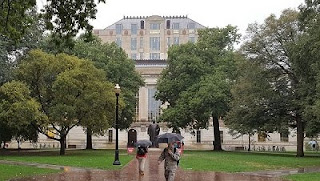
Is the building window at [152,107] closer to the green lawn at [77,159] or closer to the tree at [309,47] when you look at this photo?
the green lawn at [77,159]

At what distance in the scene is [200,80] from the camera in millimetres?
49344

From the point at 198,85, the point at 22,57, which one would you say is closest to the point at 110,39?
the point at 198,85

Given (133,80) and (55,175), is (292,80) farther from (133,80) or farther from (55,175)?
(55,175)

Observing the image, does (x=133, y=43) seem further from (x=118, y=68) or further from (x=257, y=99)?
(x=257, y=99)

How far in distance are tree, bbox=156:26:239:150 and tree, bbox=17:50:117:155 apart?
12.6 m

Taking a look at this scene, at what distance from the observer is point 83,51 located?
48500mm

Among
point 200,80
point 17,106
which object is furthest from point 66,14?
point 200,80

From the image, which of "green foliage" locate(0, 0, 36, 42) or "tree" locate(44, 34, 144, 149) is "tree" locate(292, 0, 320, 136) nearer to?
"green foliage" locate(0, 0, 36, 42)

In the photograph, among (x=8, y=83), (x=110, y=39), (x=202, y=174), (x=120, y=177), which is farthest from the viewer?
(x=110, y=39)

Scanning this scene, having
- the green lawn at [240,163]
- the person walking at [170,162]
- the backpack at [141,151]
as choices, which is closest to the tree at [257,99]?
the green lawn at [240,163]

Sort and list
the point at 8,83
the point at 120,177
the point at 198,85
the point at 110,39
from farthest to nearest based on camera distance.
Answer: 1. the point at 110,39
2. the point at 198,85
3. the point at 8,83
4. the point at 120,177

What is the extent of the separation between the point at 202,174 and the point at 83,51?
101 feet

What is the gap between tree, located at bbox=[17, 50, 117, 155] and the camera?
112ft


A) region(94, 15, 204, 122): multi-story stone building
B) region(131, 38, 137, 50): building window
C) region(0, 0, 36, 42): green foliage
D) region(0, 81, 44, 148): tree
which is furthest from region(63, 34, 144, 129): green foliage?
region(131, 38, 137, 50): building window
